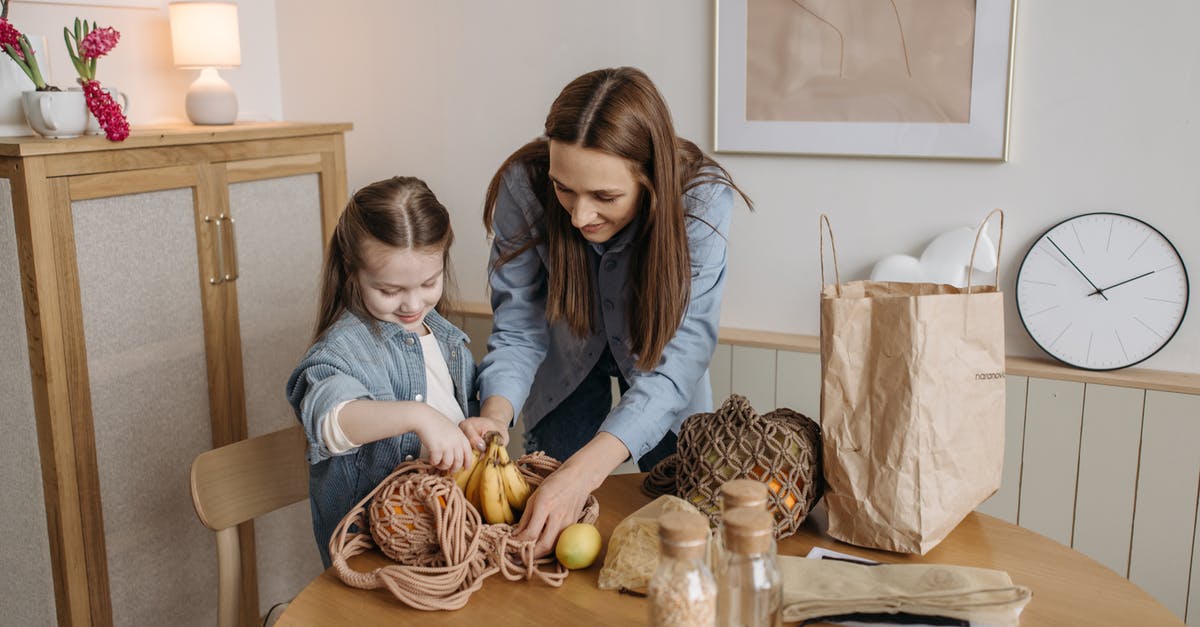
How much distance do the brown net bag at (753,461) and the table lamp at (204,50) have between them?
1764 mm

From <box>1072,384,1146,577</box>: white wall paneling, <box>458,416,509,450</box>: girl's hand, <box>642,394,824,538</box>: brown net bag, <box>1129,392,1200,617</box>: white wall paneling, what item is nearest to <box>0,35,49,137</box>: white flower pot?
<box>458,416,509,450</box>: girl's hand

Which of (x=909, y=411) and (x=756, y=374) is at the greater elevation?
(x=909, y=411)

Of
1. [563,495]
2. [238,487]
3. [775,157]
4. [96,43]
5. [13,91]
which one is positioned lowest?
[238,487]

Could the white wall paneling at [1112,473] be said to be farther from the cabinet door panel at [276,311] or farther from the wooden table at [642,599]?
the cabinet door panel at [276,311]

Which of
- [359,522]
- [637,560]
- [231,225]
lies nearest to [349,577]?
[359,522]

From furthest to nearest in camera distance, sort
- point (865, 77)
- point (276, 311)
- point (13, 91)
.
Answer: point (276, 311) → point (865, 77) → point (13, 91)

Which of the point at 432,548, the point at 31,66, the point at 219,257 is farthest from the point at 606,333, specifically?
the point at 31,66

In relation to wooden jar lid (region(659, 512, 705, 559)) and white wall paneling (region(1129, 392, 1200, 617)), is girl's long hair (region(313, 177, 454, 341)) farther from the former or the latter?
white wall paneling (region(1129, 392, 1200, 617))

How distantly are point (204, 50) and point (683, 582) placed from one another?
7.15 feet

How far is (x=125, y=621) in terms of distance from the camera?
224cm

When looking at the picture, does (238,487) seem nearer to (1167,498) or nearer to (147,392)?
(147,392)

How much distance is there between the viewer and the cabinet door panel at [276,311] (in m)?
2.53

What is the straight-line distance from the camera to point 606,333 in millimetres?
1832

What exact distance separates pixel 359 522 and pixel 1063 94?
1.79 meters
